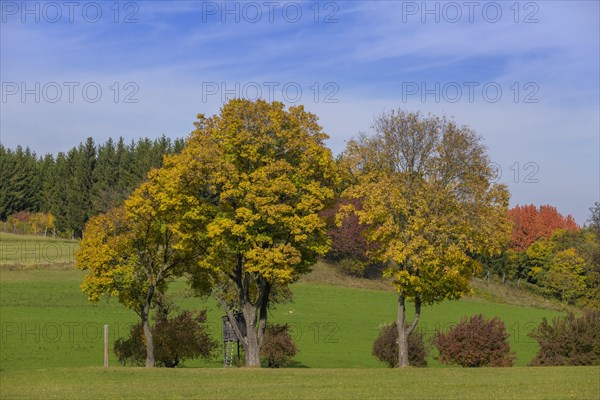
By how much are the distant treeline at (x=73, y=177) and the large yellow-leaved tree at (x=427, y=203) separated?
91.9m

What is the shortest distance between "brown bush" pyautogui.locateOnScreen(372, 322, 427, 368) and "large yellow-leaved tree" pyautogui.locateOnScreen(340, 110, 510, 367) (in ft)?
14.0

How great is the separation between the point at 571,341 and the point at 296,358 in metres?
22.0

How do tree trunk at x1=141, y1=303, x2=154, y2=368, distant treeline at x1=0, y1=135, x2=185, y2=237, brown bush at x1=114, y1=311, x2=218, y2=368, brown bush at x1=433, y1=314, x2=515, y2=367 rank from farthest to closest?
distant treeline at x1=0, y1=135, x2=185, y2=237, brown bush at x1=114, y1=311, x2=218, y2=368, brown bush at x1=433, y1=314, x2=515, y2=367, tree trunk at x1=141, y1=303, x2=154, y2=368

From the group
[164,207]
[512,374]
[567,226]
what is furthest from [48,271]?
[567,226]

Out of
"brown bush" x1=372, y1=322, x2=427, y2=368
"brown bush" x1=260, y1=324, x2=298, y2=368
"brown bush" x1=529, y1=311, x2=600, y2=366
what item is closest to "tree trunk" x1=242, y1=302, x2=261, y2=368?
"brown bush" x1=260, y1=324, x2=298, y2=368

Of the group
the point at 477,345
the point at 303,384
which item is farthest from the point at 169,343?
the point at 303,384

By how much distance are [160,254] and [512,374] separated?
19.8m

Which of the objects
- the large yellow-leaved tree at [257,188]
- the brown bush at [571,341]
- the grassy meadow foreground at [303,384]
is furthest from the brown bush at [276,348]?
the brown bush at [571,341]

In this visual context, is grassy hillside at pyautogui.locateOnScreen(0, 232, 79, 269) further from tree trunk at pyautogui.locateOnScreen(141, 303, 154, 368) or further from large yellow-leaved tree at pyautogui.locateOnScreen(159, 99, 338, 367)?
large yellow-leaved tree at pyautogui.locateOnScreen(159, 99, 338, 367)

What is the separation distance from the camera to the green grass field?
25641mm

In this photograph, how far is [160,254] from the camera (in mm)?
42531

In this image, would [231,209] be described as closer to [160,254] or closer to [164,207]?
[164,207]

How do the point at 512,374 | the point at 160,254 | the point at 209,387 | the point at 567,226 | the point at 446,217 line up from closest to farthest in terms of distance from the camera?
the point at 209,387 < the point at 512,374 < the point at 446,217 < the point at 160,254 < the point at 567,226

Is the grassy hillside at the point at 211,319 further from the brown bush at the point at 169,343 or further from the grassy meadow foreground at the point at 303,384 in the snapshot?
the grassy meadow foreground at the point at 303,384
